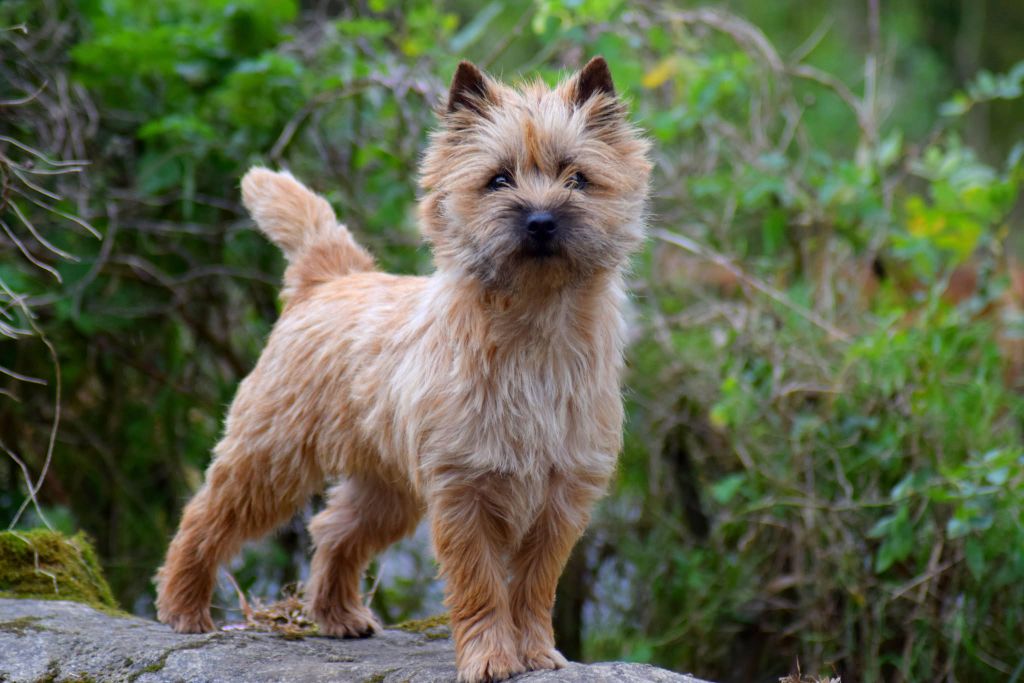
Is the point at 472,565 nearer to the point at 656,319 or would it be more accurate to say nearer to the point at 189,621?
the point at 189,621

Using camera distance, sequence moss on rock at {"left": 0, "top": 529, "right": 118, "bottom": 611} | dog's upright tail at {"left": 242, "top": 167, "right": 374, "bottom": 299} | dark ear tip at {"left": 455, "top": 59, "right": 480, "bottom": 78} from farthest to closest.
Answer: dog's upright tail at {"left": 242, "top": 167, "right": 374, "bottom": 299}, moss on rock at {"left": 0, "top": 529, "right": 118, "bottom": 611}, dark ear tip at {"left": 455, "top": 59, "right": 480, "bottom": 78}

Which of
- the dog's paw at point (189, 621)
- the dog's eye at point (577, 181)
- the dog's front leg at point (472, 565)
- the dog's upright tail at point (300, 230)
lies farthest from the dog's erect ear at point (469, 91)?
the dog's paw at point (189, 621)

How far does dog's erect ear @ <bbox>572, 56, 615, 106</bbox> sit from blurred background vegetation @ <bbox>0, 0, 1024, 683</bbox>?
190cm

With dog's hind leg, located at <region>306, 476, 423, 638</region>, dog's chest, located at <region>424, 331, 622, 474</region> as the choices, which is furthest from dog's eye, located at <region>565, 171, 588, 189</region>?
dog's hind leg, located at <region>306, 476, 423, 638</region>

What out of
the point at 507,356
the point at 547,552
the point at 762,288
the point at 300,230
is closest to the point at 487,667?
the point at 547,552

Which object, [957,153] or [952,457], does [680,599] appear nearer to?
[952,457]

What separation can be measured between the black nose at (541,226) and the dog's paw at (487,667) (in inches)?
46.9

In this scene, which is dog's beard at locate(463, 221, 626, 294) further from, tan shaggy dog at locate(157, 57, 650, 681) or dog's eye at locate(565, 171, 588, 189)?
dog's eye at locate(565, 171, 588, 189)

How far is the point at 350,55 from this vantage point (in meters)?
6.37

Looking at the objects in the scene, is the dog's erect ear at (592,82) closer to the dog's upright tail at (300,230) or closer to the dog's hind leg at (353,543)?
the dog's upright tail at (300,230)

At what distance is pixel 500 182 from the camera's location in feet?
11.8

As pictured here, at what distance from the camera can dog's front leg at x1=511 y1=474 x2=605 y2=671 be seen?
3.60m

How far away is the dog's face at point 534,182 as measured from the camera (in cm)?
344

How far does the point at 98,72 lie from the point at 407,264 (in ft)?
6.06
